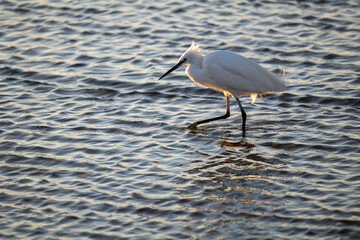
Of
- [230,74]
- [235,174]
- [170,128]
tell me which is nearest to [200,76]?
[230,74]

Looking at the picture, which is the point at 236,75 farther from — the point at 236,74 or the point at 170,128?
the point at 170,128

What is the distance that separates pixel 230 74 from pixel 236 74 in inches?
3.5

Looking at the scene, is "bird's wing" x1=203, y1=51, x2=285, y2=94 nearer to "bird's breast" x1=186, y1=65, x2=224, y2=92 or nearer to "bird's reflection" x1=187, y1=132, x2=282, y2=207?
"bird's breast" x1=186, y1=65, x2=224, y2=92

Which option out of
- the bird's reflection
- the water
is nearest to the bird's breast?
the water

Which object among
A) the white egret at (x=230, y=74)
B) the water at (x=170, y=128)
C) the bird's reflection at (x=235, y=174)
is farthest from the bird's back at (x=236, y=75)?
the bird's reflection at (x=235, y=174)

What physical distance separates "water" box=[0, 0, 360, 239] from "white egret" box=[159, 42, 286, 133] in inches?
19.9

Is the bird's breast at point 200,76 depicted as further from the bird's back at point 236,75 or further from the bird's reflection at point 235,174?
the bird's reflection at point 235,174

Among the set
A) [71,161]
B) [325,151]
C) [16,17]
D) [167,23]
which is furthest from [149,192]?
[16,17]

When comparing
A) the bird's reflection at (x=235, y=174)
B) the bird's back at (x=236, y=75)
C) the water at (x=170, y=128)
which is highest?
the bird's back at (x=236, y=75)

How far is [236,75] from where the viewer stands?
306 inches

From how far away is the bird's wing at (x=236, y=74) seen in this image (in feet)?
25.4

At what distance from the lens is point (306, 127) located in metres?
7.73

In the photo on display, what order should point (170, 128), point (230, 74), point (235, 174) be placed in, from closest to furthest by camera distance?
1. point (235, 174)
2. point (230, 74)
3. point (170, 128)

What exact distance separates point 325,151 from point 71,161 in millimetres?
3193
